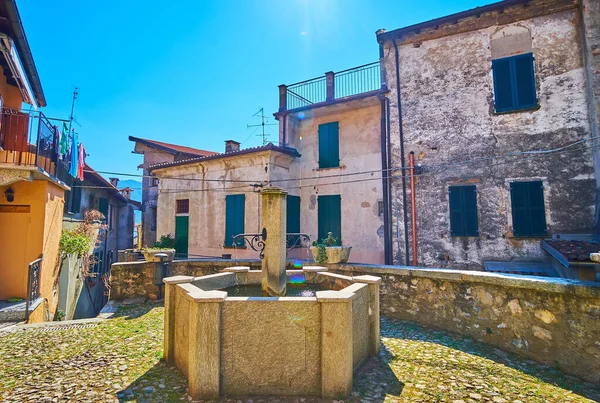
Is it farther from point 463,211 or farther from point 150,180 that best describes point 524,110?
point 150,180

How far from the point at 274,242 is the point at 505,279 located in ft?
12.8

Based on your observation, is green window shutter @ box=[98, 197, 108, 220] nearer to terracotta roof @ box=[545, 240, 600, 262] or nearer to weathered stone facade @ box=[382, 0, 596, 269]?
weathered stone facade @ box=[382, 0, 596, 269]

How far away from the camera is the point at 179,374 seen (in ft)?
13.5

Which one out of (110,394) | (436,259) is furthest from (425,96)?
(110,394)

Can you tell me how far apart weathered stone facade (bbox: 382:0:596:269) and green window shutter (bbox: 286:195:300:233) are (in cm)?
421

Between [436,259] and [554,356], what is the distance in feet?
17.9

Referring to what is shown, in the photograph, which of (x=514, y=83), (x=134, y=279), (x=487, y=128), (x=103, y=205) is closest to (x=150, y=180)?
(x=103, y=205)

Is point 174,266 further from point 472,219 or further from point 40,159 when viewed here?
point 472,219

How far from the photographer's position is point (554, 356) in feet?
14.6

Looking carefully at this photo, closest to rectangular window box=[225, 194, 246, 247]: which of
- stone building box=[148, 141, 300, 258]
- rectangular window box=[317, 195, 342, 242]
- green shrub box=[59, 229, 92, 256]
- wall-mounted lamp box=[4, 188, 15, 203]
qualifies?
stone building box=[148, 141, 300, 258]

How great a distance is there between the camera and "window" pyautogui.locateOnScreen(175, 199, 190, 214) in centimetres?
1495

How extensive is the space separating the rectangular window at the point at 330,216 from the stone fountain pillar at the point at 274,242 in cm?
732

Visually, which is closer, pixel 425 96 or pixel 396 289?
pixel 396 289

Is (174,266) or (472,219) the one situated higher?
(472,219)
